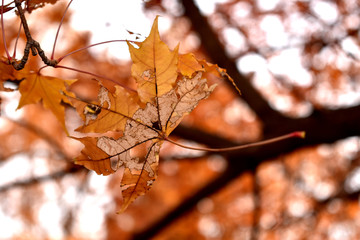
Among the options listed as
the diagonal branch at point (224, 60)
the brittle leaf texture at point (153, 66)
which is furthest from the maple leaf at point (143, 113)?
the diagonal branch at point (224, 60)

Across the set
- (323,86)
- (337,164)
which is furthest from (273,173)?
(323,86)

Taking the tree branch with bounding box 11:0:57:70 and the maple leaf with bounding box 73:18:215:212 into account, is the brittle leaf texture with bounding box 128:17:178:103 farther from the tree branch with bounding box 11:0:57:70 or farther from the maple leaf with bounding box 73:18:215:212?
the tree branch with bounding box 11:0:57:70

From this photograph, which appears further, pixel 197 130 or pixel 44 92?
pixel 197 130

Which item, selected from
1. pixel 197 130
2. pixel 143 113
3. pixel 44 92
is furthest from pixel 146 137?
pixel 197 130

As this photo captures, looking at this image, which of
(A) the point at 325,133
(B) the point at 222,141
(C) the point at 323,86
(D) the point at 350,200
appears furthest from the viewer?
(C) the point at 323,86

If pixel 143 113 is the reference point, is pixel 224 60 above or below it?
above

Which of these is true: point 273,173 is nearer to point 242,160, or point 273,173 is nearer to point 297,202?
point 297,202

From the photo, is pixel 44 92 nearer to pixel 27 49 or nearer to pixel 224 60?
pixel 27 49
